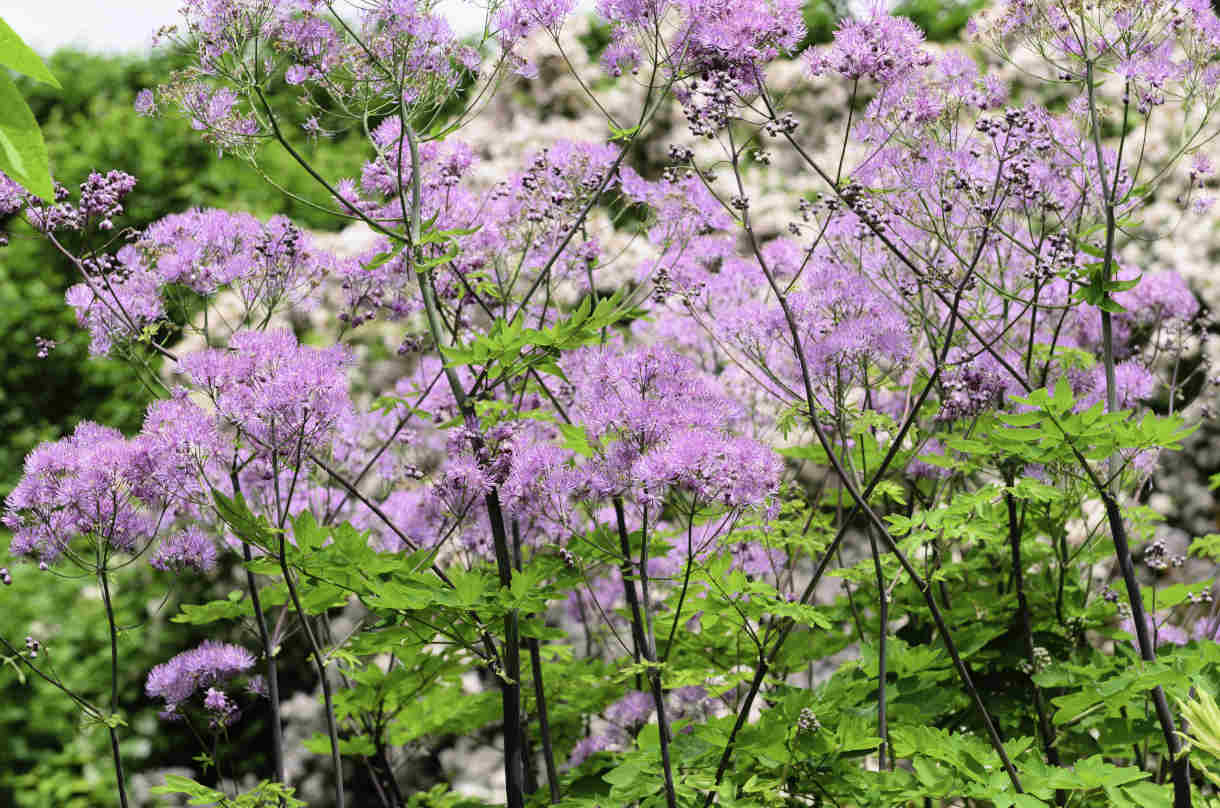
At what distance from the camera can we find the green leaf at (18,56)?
789 millimetres

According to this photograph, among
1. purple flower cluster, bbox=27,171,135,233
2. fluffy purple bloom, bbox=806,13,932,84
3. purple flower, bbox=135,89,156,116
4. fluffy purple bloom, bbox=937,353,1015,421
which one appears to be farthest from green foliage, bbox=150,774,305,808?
fluffy purple bloom, bbox=806,13,932,84

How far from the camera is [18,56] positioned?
81 centimetres

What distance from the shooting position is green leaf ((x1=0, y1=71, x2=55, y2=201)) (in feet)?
2.69

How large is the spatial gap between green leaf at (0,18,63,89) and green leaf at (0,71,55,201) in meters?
0.02

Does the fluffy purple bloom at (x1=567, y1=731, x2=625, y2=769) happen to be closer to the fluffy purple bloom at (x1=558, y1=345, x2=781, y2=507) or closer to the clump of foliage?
the clump of foliage

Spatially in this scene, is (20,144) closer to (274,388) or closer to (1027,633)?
(274,388)

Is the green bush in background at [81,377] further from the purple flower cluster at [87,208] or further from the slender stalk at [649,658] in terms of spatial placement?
the slender stalk at [649,658]

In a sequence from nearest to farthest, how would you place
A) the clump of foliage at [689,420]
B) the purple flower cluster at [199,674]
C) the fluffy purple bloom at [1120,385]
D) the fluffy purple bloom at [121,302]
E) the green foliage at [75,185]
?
the clump of foliage at [689,420] < the fluffy purple bloom at [121,302] < the purple flower cluster at [199,674] < the fluffy purple bloom at [1120,385] < the green foliage at [75,185]

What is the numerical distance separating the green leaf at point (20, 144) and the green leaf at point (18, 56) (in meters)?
0.02

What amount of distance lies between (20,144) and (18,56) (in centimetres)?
6

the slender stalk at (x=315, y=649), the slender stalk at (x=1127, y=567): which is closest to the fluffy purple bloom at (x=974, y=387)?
the slender stalk at (x=1127, y=567)

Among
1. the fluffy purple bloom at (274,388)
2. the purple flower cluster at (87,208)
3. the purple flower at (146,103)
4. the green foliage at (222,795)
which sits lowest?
the green foliage at (222,795)

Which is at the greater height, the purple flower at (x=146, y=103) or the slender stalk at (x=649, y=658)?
the purple flower at (x=146, y=103)

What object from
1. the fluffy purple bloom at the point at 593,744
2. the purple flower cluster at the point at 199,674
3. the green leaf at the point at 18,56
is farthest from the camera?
the fluffy purple bloom at the point at 593,744
